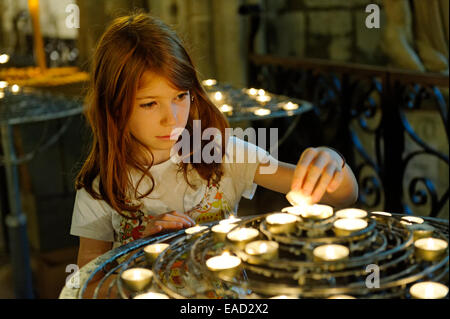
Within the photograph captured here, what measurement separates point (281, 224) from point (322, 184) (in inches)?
9.6

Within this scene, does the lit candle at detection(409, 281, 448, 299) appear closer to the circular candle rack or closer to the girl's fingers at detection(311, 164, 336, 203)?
the circular candle rack

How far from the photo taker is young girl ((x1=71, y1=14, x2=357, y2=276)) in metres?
1.84

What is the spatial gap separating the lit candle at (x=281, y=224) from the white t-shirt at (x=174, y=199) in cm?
69

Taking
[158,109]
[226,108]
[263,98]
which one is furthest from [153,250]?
[263,98]

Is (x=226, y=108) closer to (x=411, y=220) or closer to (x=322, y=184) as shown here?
(x=322, y=184)

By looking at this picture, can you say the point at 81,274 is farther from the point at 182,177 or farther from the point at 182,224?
the point at 182,177

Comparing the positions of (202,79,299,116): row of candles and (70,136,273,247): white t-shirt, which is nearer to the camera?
(70,136,273,247): white t-shirt

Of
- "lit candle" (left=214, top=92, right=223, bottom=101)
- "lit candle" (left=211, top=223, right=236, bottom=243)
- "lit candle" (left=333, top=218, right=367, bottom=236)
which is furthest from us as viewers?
"lit candle" (left=214, top=92, right=223, bottom=101)

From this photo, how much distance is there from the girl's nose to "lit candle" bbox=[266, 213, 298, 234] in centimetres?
56

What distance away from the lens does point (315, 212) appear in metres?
1.37

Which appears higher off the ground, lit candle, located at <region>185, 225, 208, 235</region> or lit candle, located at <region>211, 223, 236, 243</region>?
lit candle, located at <region>211, 223, 236, 243</region>

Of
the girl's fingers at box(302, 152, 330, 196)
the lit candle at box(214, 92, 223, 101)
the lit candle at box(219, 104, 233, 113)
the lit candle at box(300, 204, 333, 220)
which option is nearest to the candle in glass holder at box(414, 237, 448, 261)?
the lit candle at box(300, 204, 333, 220)
